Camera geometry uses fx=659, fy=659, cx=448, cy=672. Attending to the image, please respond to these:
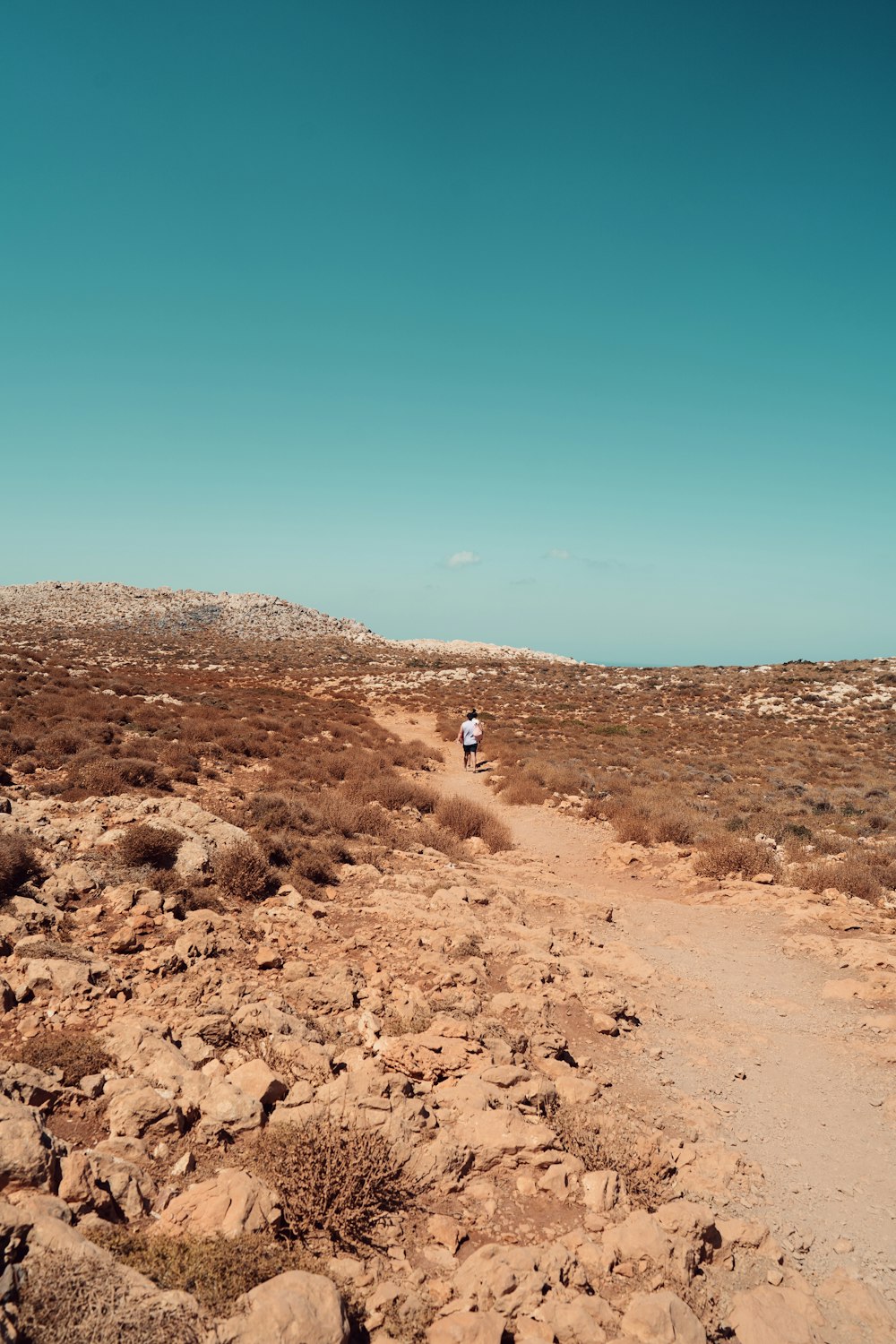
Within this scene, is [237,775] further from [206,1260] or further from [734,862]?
[206,1260]

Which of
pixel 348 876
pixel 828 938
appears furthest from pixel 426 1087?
pixel 828 938

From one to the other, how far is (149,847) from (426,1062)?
5.10m

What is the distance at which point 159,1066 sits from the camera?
17.1 ft

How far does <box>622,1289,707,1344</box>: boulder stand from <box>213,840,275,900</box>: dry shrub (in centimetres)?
657

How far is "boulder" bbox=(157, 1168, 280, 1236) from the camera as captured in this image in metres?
Result: 3.88

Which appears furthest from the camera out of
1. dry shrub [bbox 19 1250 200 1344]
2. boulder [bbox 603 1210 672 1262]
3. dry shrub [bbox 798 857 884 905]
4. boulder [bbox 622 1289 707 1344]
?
dry shrub [bbox 798 857 884 905]

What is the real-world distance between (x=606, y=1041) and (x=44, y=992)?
5810 mm

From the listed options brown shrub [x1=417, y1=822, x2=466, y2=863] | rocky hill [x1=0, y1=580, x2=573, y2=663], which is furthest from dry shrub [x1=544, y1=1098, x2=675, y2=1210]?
rocky hill [x1=0, y1=580, x2=573, y2=663]

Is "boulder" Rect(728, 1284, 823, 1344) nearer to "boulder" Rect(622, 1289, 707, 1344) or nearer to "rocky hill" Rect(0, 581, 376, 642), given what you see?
"boulder" Rect(622, 1289, 707, 1344)

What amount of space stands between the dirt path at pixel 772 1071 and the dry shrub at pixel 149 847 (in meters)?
6.39

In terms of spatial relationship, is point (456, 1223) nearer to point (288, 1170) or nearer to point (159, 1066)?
point (288, 1170)

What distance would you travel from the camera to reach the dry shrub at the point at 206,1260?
134 inches

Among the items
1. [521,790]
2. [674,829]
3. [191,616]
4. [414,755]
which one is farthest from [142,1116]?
[191,616]

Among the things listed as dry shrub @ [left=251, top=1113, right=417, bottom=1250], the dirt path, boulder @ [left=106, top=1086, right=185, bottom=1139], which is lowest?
the dirt path
